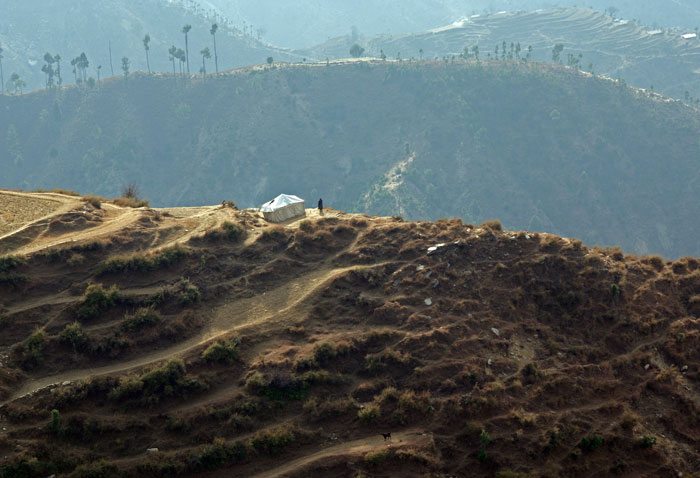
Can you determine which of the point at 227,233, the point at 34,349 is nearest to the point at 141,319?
the point at 34,349

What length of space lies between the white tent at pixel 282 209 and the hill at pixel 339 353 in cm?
342

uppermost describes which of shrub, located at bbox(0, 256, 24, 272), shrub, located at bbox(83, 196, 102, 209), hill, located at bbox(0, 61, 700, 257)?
shrub, located at bbox(83, 196, 102, 209)

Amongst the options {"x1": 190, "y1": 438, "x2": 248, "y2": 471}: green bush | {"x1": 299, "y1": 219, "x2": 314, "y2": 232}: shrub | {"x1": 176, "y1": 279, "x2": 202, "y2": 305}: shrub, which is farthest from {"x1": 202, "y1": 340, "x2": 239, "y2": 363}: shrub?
{"x1": 299, "y1": 219, "x2": 314, "y2": 232}: shrub

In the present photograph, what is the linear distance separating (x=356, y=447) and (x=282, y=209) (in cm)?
1700

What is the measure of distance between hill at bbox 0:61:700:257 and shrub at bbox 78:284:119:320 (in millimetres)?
105429

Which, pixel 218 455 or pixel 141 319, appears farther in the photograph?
pixel 141 319

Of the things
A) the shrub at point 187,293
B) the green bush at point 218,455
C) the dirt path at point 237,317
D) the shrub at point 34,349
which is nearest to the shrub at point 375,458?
the green bush at point 218,455

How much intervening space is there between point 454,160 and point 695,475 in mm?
130077

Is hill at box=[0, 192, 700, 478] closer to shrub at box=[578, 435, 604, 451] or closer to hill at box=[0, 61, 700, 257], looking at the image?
shrub at box=[578, 435, 604, 451]

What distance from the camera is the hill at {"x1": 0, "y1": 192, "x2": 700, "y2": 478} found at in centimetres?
1598

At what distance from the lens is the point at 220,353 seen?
63.0ft

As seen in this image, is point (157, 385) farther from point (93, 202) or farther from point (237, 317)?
point (93, 202)

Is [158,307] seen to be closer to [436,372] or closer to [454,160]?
[436,372]

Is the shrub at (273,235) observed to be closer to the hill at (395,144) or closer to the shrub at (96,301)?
the shrub at (96,301)
